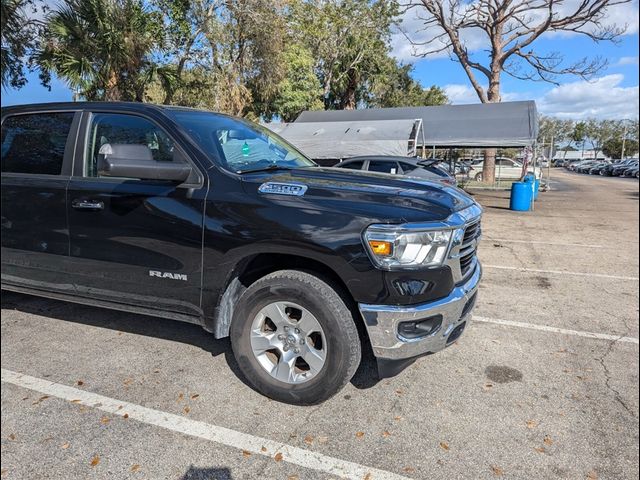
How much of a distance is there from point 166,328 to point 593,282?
18.2 feet

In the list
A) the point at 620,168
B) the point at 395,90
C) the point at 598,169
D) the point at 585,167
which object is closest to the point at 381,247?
the point at 395,90

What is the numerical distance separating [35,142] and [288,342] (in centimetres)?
277

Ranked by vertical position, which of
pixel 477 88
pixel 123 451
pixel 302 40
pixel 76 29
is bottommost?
pixel 123 451

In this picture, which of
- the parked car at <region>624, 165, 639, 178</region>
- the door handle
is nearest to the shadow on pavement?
the door handle

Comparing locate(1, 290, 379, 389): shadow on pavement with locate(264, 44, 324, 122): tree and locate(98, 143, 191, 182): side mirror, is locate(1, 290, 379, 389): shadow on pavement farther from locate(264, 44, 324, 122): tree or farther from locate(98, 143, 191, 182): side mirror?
locate(264, 44, 324, 122): tree

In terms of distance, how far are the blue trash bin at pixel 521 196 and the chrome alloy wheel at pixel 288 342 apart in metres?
14.0

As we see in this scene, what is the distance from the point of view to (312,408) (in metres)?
3.07

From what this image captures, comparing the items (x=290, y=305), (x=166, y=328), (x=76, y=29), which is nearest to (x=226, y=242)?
(x=290, y=305)

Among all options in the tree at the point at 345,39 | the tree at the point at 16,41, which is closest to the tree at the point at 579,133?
the tree at the point at 345,39

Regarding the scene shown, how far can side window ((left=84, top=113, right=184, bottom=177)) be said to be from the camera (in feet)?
11.1

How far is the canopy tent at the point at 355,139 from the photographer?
1596cm

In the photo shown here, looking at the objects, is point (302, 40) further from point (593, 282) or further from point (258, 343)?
point (258, 343)

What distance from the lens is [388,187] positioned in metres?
3.13

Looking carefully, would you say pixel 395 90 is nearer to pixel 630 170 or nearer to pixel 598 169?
pixel 630 170
